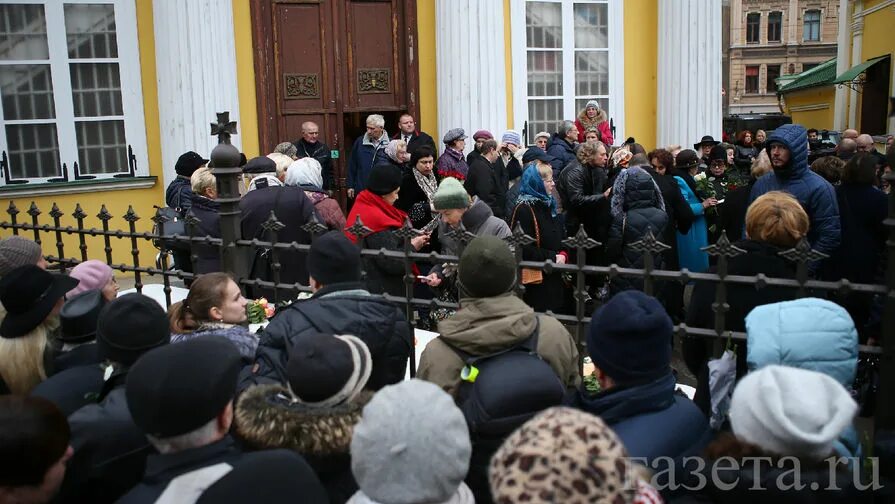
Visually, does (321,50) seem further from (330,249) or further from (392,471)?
(392,471)

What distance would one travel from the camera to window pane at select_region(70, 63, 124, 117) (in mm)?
10023

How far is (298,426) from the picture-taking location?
2572 millimetres

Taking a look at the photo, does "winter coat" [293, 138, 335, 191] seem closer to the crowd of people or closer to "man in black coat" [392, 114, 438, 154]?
"man in black coat" [392, 114, 438, 154]

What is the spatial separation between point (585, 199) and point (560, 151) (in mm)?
2388

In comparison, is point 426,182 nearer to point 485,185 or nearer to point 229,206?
point 485,185

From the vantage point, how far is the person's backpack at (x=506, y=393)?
2.87 m

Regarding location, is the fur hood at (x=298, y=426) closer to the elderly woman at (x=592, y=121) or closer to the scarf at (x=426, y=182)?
the scarf at (x=426, y=182)

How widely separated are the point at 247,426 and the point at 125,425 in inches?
17.6

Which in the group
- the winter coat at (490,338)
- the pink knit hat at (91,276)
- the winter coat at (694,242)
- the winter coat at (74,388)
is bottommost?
the winter coat at (694,242)

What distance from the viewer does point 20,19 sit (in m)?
9.72

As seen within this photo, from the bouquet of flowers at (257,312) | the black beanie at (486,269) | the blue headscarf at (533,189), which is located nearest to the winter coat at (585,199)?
the blue headscarf at (533,189)

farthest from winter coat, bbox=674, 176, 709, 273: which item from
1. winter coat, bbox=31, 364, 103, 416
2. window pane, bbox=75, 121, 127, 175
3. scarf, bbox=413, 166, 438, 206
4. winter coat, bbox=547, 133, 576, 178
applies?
window pane, bbox=75, 121, 127, 175

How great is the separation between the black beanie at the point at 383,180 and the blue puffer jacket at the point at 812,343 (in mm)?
3564

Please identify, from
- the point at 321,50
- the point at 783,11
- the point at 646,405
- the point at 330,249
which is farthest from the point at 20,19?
the point at 783,11
